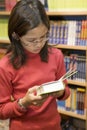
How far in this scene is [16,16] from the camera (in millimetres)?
1082

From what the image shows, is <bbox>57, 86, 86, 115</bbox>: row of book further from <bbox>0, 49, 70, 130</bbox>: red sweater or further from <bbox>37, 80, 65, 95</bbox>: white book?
<bbox>37, 80, 65, 95</bbox>: white book

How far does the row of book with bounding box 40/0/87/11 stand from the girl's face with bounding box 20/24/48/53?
1058 millimetres

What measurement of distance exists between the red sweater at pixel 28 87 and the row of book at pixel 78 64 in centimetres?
95

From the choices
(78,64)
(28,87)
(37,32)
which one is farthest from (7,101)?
(78,64)

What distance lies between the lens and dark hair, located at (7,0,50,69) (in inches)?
42.6

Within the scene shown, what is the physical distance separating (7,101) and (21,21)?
378mm

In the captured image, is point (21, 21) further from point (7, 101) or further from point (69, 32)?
point (69, 32)

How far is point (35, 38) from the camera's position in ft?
3.65

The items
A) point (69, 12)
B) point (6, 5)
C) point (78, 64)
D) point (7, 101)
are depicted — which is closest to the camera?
point (7, 101)

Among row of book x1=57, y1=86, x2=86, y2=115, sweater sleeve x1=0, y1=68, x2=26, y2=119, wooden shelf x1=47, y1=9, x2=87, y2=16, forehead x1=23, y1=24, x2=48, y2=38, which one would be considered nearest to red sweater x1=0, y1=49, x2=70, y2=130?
sweater sleeve x1=0, y1=68, x2=26, y2=119

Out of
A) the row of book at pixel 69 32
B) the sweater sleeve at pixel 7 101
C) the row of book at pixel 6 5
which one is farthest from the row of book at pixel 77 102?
the sweater sleeve at pixel 7 101

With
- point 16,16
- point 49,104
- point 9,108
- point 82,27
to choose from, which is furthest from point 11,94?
point 82,27

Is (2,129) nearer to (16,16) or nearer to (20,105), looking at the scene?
(20,105)

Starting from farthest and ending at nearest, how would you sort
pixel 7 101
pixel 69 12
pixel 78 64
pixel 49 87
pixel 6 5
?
pixel 6 5 → pixel 78 64 → pixel 69 12 → pixel 7 101 → pixel 49 87
